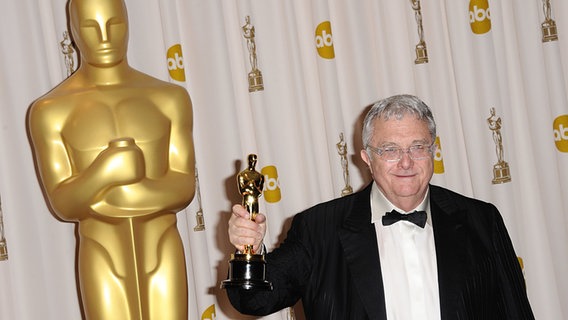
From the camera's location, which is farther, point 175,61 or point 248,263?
point 175,61

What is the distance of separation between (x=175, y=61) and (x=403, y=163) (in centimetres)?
138

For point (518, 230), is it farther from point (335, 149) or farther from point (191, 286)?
point (191, 286)

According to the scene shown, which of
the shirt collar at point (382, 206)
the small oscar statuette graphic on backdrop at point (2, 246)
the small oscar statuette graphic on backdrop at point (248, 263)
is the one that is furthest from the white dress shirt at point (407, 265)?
the small oscar statuette graphic on backdrop at point (2, 246)

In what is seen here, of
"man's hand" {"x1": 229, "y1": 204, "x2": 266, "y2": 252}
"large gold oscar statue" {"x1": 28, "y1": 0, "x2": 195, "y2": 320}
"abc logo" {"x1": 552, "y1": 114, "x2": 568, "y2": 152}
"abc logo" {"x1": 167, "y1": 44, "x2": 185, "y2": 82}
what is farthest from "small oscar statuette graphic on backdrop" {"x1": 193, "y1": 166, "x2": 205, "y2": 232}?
"abc logo" {"x1": 552, "y1": 114, "x2": 568, "y2": 152}

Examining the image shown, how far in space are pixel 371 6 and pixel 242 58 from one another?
1.97 feet

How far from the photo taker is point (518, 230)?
3463 millimetres

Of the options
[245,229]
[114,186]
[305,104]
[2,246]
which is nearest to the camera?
[245,229]

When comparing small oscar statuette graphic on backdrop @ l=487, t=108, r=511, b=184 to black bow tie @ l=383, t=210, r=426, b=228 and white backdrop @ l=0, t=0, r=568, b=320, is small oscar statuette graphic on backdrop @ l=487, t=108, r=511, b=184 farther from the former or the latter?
black bow tie @ l=383, t=210, r=426, b=228

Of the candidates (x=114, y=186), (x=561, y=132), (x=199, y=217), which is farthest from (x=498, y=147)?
(x=114, y=186)

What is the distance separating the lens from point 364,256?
214 centimetres

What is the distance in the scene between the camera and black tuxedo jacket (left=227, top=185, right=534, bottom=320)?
6.87 feet

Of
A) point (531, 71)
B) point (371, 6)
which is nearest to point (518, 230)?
point (531, 71)

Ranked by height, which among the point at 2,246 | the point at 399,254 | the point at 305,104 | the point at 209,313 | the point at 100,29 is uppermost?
the point at 100,29

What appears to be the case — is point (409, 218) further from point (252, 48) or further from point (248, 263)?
point (252, 48)
